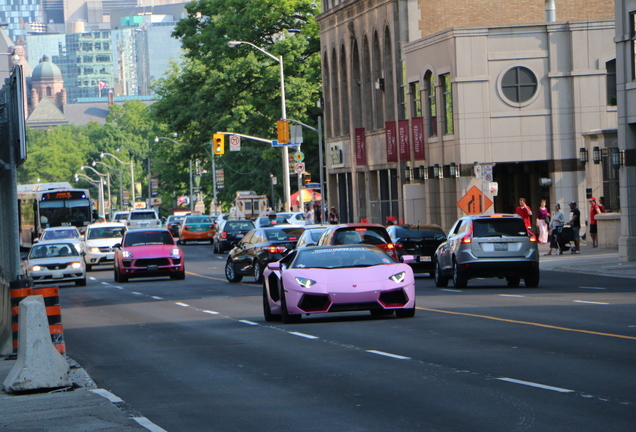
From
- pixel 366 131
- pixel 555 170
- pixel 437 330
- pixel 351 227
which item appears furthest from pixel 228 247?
pixel 437 330

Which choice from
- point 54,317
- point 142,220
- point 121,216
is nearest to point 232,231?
point 142,220

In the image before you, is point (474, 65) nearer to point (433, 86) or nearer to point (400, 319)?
point (433, 86)

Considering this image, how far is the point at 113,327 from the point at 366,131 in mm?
42809

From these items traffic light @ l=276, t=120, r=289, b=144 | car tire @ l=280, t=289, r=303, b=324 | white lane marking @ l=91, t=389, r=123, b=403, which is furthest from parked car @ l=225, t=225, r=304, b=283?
traffic light @ l=276, t=120, r=289, b=144

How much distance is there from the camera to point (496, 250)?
26.4 metres

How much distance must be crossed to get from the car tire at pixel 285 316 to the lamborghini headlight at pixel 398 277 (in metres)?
1.69

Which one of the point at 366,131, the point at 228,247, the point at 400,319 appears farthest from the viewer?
the point at 366,131

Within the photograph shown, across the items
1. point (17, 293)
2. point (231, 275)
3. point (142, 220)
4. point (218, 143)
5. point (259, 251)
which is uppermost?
point (218, 143)

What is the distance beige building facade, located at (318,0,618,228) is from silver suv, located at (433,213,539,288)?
17.2 m

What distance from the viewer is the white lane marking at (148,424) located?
9766 mm

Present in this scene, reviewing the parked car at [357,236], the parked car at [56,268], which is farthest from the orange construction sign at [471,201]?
the parked car at [56,268]

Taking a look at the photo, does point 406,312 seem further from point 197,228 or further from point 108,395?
point 197,228

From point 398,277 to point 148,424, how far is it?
29.7ft

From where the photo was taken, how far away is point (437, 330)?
56.1 feet
